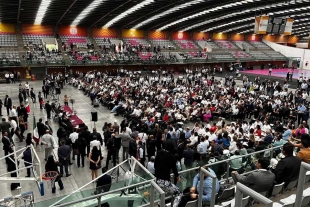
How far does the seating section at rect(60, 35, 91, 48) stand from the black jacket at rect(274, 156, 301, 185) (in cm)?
4239

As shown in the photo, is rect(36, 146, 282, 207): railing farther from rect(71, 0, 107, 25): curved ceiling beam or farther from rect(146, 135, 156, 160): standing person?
rect(71, 0, 107, 25): curved ceiling beam

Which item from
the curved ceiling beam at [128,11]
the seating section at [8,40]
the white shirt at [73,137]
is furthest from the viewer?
the seating section at [8,40]

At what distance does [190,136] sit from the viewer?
38.5ft

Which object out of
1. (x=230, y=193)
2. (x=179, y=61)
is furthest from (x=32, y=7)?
(x=230, y=193)

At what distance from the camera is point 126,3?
3225cm

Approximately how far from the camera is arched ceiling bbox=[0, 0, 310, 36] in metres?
32.2

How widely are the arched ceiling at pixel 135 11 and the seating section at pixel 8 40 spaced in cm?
212

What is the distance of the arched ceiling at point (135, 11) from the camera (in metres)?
32.2

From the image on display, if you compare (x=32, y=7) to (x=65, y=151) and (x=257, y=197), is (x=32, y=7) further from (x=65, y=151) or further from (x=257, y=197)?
(x=257, y=197)

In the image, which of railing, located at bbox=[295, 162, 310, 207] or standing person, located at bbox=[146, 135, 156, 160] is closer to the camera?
railing, located at bbox=[295, 162, 310, 207]

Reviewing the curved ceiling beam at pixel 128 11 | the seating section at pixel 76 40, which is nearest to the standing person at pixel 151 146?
the curved ceiling beam at pixel 128 11

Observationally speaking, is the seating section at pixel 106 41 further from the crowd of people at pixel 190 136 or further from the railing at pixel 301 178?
the railing at pixel 301 178

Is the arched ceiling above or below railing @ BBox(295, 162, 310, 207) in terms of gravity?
above

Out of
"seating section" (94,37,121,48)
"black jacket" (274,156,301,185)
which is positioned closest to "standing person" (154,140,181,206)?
"black jacket" (274,156,301,185)
